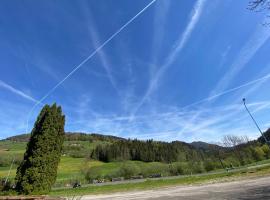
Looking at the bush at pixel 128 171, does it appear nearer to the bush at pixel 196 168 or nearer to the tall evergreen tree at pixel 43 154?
the bush at pixel 196 168

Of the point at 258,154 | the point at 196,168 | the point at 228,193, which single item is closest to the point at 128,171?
the point at 196,168

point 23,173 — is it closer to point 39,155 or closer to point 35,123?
point 39,155

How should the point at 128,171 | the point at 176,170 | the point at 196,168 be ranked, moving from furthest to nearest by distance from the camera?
the point at 128,171, the point at 176,170, the point at 196,168

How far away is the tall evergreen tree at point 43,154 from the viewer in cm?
1656

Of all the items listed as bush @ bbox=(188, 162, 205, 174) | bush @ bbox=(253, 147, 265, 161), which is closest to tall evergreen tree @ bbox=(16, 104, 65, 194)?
bush @ bbox=(188, 162, 205, 174)

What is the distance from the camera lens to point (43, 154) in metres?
17.6

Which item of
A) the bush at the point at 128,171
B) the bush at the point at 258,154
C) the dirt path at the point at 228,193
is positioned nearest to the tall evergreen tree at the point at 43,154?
the dirt path at the point at 228,193

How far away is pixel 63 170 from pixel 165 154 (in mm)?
46397

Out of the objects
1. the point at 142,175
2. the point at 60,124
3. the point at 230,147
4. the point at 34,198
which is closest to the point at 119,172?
the point at 142,175

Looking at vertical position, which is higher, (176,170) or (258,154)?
(258,154)

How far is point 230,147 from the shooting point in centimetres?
9350

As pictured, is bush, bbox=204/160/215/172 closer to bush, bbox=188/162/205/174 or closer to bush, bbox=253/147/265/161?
bush, bbox=188/162/205/174

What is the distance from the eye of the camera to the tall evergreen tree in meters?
16.6

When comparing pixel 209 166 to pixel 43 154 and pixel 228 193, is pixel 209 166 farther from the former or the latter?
pixel 43 154
